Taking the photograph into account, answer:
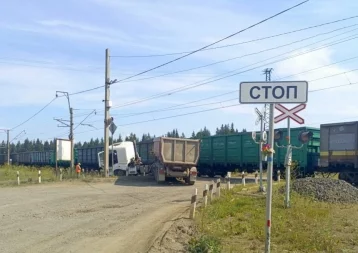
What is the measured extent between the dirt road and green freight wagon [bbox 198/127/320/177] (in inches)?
384

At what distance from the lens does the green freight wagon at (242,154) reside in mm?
27953

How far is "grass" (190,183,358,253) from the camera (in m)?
8.59

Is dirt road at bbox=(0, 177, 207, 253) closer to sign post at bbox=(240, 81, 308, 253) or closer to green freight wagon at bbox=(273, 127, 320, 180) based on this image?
sign post at bbox=(240, 81, 308, 253)

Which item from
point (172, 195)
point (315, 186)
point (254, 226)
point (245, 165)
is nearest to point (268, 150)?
point (254, 226)

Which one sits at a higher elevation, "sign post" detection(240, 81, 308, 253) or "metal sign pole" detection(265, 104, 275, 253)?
"sign post" detection(240, 81, 308, 253)

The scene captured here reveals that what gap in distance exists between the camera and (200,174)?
39125 millimetres

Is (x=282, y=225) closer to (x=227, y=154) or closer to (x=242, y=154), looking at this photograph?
(x=242, y=154)

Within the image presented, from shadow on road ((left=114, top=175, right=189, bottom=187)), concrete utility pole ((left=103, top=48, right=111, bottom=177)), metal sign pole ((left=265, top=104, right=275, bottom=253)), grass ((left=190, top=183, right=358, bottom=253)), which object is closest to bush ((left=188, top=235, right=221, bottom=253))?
grass ((left=190, top=183, right=358, bottom=253))

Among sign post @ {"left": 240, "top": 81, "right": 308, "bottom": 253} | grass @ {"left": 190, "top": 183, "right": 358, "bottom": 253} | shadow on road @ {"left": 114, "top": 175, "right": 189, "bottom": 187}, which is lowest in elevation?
shadow on road @ {"left": 114, "top": 175, "right": 189, "bottom": 187}

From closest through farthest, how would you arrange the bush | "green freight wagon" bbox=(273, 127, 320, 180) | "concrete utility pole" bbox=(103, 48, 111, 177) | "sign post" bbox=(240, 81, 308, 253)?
"sign post" bbox=(240, 81, 308, 253) → the bush → "green freight wagon" bbox=(273, 127, 320, 180) → "concrete utility pole" bbox=(103, 48, 111, 177)

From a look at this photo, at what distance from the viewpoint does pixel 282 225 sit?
33.8ft

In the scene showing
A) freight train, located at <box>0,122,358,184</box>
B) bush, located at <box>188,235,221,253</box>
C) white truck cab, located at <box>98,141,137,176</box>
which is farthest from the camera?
white truck cab, located at <box>98,141,137,176</box>

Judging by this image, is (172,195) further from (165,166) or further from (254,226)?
(254,226)

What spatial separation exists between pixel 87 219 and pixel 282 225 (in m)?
5.54
